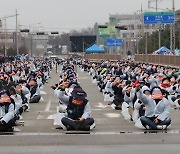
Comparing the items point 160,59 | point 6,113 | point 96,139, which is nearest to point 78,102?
point 6,113

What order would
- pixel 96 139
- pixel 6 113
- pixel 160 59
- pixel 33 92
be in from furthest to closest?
pixel 160 59 → pixel 33 92 → pixel 6 113 → pixel 96 139

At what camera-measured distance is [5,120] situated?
1728 centimetres

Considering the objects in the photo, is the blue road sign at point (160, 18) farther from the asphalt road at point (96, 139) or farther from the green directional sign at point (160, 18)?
the asphalt road at point (96, 139)

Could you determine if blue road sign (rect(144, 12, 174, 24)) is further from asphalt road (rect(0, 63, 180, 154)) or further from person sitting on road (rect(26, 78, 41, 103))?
asphalt road (rect(0, 63, 180, 154))

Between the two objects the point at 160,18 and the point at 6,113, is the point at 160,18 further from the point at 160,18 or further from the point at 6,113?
the point at 6,113

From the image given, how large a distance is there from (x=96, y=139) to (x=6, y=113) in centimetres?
351

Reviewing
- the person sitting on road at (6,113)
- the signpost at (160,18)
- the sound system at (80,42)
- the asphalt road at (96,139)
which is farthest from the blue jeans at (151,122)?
the sound system at (80,42)

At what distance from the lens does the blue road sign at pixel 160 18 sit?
58375 millimetres

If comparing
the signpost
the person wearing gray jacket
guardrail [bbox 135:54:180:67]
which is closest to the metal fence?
guardrail [bbox 135:54:180:67]

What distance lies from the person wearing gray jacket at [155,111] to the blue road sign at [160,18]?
4073 cm

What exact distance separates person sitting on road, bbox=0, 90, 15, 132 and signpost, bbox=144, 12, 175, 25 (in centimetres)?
4169

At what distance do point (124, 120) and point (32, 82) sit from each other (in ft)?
35.2

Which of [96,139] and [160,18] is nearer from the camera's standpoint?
[96,139]

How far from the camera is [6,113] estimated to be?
17.9 metres
